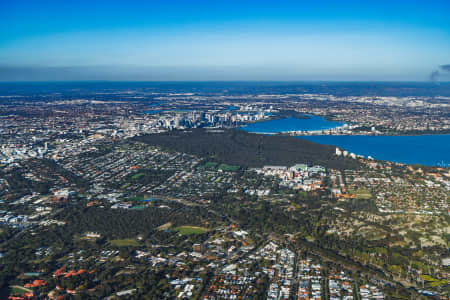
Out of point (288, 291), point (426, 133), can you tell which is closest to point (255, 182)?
point (288, 291)

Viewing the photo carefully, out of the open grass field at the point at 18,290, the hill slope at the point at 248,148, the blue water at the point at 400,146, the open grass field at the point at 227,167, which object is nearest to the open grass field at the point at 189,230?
the open grass field at the point at 18,290

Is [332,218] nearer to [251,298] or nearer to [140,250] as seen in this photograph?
[251,298]

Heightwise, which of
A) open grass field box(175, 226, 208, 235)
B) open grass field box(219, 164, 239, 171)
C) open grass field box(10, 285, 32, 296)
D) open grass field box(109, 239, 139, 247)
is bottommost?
open grass field box(10, 285, 32, 296)

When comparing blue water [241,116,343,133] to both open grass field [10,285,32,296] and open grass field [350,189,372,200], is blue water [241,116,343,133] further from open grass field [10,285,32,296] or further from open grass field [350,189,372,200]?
open grass field [10,285,32,296]

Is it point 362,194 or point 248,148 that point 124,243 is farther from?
point 248,148

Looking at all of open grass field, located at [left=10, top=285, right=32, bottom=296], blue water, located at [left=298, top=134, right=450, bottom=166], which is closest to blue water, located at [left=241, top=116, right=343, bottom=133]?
blue water, located at [left=298, top=134, right=450, bottom=166]
